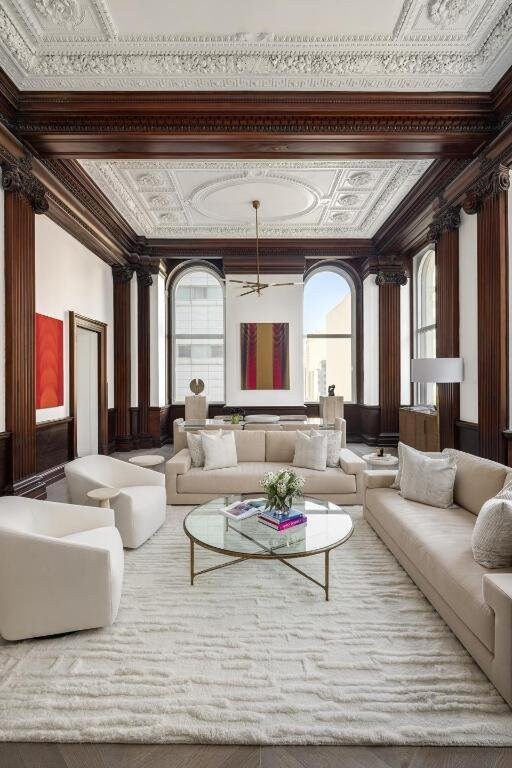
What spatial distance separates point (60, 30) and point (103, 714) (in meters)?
4.37

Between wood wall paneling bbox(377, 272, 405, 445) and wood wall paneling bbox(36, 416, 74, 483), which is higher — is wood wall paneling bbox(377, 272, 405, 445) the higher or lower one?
the higher one

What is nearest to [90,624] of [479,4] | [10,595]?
[10,595]

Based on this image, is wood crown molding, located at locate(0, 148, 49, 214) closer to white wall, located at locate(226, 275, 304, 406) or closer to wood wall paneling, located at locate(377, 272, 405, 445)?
white wall, located at locate(226, 275, 304, 406)

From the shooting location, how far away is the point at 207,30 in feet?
10.4

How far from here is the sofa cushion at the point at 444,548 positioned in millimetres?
1936

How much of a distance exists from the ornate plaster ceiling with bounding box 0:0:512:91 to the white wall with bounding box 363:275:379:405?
14.6 feet

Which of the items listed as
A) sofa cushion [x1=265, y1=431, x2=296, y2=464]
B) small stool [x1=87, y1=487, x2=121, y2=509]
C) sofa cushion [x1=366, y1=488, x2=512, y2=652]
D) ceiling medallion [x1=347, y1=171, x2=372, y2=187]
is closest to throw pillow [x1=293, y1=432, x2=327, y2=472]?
sofa cushion [x1=265, y1=431, x2=296, y2=464]

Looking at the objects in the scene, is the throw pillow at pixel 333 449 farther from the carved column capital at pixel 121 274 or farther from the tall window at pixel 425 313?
the carved column capital at pixel 121 274

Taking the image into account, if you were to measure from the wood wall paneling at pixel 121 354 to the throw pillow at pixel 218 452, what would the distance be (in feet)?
11.3

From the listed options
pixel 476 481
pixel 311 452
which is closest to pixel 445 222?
pixel 311 452

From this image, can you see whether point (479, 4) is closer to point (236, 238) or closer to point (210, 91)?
point (210, 91)

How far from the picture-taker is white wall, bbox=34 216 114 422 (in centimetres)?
501

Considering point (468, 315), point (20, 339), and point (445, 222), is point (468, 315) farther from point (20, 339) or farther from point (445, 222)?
point (20, 339)

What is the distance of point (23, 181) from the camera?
4.07m
